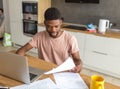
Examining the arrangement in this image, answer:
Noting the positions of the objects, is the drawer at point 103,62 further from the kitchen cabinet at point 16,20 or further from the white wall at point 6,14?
the white wall at point 6,14

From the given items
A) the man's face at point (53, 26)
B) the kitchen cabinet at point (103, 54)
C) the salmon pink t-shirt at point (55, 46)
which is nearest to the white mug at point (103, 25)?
the kitchen cabinet at point (103, 54)

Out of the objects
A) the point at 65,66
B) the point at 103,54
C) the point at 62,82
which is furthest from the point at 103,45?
the point at 62,82

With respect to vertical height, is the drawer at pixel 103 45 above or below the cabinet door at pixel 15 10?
below

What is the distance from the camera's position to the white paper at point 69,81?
3.75 ft

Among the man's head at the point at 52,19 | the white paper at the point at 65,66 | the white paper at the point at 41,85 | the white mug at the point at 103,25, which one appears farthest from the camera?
the white mug at the point at 103,25

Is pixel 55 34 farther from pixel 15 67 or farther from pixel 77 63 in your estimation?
pixel 15 67

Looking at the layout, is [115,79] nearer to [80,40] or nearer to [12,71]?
[80,40]

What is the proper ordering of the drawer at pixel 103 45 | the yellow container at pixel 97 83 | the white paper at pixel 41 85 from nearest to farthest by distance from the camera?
the yellow container at pixel 97 83
the white paper at pixel 41 85
the drawer at pixel 103 45

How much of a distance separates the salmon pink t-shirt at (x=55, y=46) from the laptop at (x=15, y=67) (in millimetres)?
513

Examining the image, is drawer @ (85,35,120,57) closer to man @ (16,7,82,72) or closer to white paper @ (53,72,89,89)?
man @ (16,7,82,72)

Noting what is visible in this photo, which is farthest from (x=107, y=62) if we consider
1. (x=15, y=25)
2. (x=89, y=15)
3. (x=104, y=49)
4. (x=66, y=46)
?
(x=15, y=25)

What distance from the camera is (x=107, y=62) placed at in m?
2.85

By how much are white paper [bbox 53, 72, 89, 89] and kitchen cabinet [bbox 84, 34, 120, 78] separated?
1589 mm

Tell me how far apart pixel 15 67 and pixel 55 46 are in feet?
2.16
